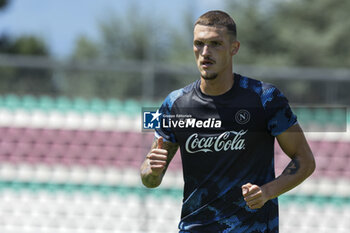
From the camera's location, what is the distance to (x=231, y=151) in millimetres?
3191

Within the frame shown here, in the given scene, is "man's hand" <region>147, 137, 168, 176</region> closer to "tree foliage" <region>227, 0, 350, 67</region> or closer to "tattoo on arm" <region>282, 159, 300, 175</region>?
"tattoo on arm" <region>282, 159, 300, 175</region>

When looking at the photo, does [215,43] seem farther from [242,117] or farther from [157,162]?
[157,162]

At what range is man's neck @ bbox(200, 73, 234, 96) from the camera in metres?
3.21

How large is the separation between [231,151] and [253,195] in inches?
15.0

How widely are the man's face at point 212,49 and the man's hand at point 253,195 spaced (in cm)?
65

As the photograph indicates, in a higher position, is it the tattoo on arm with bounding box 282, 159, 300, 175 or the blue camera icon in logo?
the blue camera icon in logo

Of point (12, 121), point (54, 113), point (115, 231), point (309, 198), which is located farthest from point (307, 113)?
point (12, 121)

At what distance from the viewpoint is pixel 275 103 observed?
124 inches

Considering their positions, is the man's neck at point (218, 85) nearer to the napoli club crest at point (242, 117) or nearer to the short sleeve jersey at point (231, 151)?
the short sleeve jersey at point (231, 151)

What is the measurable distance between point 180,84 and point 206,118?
6802mm

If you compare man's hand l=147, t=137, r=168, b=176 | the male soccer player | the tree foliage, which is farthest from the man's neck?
the tree foliage

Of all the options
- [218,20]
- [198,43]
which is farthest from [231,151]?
[218,20]

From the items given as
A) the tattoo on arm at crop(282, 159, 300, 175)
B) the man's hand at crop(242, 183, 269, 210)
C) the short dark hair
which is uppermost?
the short dark hair

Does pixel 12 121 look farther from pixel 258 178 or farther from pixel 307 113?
pixel 258 178
